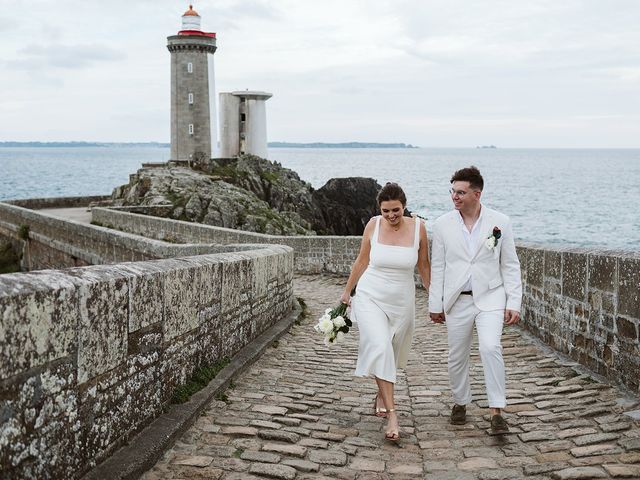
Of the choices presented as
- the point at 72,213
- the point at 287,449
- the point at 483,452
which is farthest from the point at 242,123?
the point at 483,452

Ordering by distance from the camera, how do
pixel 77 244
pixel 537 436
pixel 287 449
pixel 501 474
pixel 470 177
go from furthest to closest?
pixel 77 244 → pixel 470 177 → pixel 537 436 → pixel 287 449 → pixel 501 474

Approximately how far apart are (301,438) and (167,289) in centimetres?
134

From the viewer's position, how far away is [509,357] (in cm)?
783

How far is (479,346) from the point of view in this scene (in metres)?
5.24

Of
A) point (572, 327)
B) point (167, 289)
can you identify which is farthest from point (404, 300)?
point (572, 327)

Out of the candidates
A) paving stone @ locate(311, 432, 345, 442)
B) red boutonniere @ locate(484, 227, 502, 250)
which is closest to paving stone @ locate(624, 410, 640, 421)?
red boutonniere @ locate(484, 227, 502, 250)

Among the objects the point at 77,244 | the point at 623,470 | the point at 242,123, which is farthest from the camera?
the point at 242,123

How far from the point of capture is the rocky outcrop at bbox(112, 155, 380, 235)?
34.2 m

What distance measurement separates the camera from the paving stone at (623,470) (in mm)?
4152

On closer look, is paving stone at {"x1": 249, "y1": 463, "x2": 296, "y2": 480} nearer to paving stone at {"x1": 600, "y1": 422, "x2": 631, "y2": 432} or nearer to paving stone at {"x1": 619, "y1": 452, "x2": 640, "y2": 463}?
paving stone at {"x1": 619, "y1": 452, "x2": 640, "y2": 463}

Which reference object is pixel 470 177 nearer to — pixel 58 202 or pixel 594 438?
pixel 594 438

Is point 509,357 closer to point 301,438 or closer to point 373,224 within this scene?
point 373,224

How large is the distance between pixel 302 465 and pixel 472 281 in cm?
177

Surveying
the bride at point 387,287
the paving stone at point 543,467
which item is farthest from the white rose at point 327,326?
the paving stone at point 543,467
